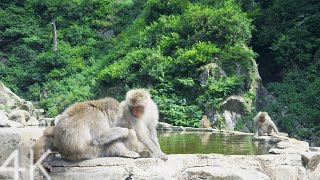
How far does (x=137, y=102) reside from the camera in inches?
196

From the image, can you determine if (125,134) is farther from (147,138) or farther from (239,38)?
(239,38)

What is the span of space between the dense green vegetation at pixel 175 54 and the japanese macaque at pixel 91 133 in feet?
37.3

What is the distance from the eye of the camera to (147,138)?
5078 millimetres

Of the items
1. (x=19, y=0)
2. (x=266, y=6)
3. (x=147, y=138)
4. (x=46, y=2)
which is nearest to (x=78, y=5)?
(x=46, y=2)

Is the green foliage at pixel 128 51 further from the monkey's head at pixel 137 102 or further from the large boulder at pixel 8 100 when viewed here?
the monkey's head at pixel 137 102

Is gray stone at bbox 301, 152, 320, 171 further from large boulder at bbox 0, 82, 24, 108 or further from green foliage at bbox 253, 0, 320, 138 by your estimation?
large boulder at bbox 0, 82, 24, 108

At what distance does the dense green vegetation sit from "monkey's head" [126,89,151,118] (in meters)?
11.3

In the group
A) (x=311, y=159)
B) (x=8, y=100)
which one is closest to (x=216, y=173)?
(x=311, y=159)

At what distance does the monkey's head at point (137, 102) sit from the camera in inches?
196

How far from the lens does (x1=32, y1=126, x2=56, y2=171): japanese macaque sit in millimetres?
4770

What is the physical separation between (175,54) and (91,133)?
46.1 feet

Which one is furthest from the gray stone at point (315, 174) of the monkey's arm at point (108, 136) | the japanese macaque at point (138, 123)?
the monkey's arm at point (108, 136)

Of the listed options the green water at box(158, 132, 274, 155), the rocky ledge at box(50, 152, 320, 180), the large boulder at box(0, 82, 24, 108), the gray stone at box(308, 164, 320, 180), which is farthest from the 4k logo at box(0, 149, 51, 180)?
the large boulder at box(0, 82, 24, 108)

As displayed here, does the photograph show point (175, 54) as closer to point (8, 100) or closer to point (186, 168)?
point (8, 100)
